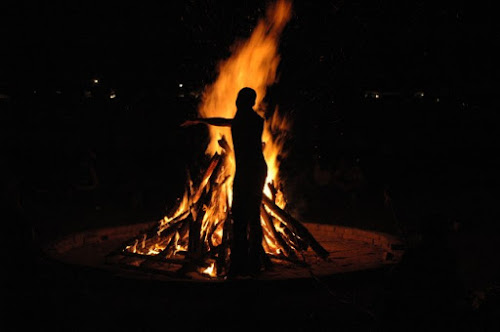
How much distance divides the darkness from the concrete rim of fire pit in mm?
323

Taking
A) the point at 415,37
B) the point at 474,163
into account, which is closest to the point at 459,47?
the point at 415,37

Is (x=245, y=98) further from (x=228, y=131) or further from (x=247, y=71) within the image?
(x=228, y=131)

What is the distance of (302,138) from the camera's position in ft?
78.4

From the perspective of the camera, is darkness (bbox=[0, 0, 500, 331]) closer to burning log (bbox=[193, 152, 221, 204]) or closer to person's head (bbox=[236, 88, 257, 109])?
burning log (bbox=[193, 152, 221, 204])

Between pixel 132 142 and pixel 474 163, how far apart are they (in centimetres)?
1290

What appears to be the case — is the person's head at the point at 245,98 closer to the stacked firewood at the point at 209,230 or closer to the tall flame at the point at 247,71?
the stacked firewood at the point at 209,230

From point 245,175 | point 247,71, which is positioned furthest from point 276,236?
point 247,71

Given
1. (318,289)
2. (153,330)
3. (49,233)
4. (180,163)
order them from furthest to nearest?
(180,163), (49,233), (318,289), (153,330)

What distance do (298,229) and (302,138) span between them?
1707cm

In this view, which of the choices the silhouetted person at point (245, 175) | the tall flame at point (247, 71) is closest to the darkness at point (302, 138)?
the tall flame at point (247, 71)

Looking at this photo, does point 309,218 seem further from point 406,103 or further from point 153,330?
point 406,103

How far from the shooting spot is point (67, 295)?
222 inches

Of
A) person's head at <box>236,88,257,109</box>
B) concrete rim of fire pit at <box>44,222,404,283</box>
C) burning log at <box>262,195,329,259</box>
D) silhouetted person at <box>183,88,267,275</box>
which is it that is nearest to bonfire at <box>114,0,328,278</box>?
burning log at <box>262,195,329,259</box>

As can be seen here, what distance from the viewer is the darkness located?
498 centimetres
